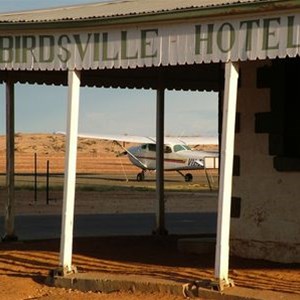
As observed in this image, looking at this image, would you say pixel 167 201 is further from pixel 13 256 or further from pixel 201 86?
pixel 13 256

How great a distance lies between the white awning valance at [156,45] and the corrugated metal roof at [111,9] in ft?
0.65

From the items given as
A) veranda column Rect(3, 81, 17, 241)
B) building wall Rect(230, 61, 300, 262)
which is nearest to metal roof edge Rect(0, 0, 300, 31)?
building wall Rect(230, 61, 300, 262)

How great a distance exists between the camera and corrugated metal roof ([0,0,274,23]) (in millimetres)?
9133

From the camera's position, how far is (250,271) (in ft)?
33.4

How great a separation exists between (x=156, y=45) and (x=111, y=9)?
1840 mm

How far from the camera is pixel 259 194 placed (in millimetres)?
10820

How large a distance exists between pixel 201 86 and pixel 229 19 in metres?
7.48

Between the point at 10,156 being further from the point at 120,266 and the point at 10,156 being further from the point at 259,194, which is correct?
the point at 259,194

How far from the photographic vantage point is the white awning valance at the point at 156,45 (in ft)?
27.4

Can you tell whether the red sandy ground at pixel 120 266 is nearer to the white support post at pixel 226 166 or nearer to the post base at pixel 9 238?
the post base at pixel 9 238

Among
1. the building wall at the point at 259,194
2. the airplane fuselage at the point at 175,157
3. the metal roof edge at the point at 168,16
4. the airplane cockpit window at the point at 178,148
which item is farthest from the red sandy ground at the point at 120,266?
the airplane cockpit window at the point at 178,148

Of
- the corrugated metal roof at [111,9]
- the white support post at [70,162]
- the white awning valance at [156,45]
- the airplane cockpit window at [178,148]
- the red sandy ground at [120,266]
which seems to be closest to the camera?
the white awning valance at [156,45]

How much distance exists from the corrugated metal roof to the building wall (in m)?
1.68

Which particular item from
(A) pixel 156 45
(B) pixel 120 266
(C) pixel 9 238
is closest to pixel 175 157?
(C) pixel 9 238
